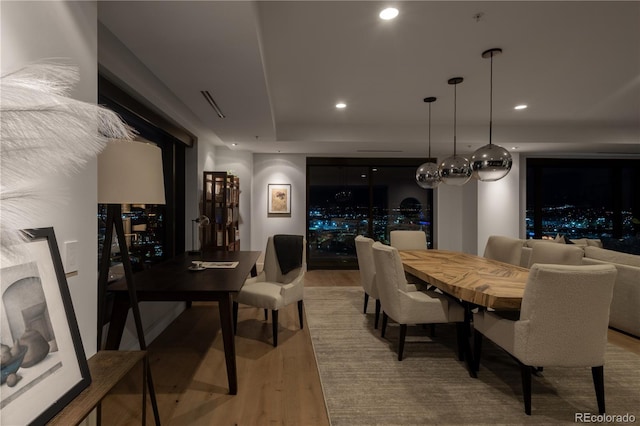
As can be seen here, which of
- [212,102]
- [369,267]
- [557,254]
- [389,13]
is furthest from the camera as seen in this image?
[369,267]

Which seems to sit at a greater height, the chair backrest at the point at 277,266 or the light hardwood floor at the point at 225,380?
the chair backrest at the point at 277,266

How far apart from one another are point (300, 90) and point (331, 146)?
190 cm

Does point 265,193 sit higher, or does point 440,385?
point 265,193

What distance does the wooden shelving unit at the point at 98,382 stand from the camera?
2.82 feet

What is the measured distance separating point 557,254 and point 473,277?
1135 millimetres

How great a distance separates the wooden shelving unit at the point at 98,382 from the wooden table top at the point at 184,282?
0.73m

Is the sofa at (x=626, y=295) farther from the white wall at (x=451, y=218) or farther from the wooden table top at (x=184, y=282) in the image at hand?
the wooden table top at (x=184, y=282)

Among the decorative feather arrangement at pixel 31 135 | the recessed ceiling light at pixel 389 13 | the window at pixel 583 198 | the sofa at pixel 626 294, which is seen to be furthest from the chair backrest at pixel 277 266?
the window at pixel 583 198

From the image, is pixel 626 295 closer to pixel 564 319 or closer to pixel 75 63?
pixel 564 319

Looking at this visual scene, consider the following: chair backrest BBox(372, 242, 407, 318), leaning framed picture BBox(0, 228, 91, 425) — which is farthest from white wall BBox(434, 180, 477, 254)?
leaning framed picture BBox(0, 228, 91, 425)

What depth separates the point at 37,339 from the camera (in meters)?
0.85

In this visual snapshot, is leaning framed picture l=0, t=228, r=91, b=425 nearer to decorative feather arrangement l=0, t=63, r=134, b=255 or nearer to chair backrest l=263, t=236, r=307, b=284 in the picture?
decorative feather arrangement l=0, t=63, r=134, b=255

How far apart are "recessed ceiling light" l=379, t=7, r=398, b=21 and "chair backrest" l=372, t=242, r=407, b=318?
65.5 inches

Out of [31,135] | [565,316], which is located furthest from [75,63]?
[565,316]
